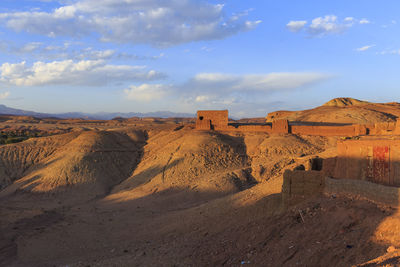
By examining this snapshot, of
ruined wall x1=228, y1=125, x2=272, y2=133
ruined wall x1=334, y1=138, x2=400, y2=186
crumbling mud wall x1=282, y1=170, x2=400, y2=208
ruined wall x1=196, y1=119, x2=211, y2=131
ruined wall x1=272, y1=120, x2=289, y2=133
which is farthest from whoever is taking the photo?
ruined wall x1=196, y1=119, x2=211, y2=131

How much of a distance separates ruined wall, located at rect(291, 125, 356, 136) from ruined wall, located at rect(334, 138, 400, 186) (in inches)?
624

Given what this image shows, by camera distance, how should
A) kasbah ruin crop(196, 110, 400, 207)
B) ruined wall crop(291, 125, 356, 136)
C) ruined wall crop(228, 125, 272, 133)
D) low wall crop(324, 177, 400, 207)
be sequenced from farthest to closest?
ruined wall crop(228, 125, 272, 133), ruined wall crop(291, 125, 356, 136), kasbah ruin crop(196, 110, 400, 207), low wall crop(324, 177, 400, 207)

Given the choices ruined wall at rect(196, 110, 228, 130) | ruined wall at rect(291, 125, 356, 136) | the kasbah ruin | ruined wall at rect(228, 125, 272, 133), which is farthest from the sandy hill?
the kasbah ruin

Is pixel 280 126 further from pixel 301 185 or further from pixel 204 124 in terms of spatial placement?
pixel 301 185

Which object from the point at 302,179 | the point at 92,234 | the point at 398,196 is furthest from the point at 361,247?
the point at 92,234

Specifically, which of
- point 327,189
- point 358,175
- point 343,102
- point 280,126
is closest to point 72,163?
point 280,126

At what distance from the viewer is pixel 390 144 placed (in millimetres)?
8578

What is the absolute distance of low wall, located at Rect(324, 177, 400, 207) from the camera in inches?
281

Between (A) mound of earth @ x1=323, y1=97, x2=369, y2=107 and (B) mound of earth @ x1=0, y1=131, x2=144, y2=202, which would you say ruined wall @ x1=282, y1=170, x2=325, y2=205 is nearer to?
(B) mound of earth @ x1=0, y1=131, x2=144, y2=202

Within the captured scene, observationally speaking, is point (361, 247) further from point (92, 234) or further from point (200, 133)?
point (200, 133)

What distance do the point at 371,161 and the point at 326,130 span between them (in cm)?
1694

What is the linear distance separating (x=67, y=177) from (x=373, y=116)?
36.4 m

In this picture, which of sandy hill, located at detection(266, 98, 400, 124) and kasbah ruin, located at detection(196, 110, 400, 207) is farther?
sandy hill, located at detection(266, 98, 400, 124)

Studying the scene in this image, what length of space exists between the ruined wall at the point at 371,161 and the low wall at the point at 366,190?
0.98m
